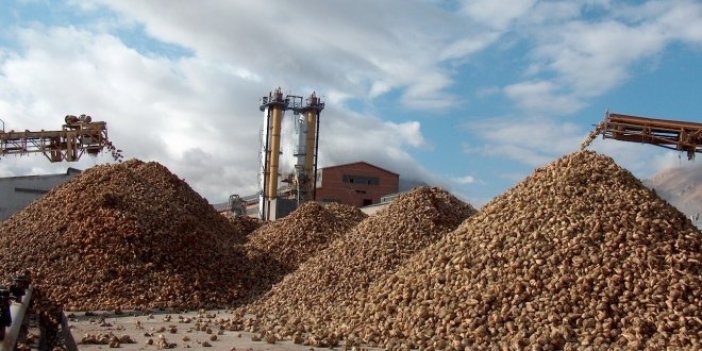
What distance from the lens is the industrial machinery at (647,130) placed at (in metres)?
17.0

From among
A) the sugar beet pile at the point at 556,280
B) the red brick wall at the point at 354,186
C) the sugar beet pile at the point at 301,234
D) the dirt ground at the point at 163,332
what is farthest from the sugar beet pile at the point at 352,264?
the red brick wall at the point at 354,186

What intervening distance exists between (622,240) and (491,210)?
2614 millimetres

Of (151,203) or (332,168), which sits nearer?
(151,203)

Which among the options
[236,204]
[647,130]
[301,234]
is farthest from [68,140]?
[236,204]

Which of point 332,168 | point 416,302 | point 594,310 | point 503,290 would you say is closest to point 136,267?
point 416,302

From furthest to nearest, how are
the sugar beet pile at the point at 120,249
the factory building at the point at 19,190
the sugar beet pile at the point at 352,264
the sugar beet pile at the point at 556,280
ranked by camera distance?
the factory building at the point at 19,190 < the sugar beet pile at the point at 120,249 < the sugar beet pile at the point at 352,264 < the sugar beet pile at the point at 556,280

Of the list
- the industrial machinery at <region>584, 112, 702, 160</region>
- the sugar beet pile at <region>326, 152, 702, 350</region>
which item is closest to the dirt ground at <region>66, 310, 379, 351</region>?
the sugar beet pile at <region>326, 152, 702, 350</region>

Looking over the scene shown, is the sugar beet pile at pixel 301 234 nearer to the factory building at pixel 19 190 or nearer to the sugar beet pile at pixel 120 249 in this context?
the sugar beet pile at pixel 120 249

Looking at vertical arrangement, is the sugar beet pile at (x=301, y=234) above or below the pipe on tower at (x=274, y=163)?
below

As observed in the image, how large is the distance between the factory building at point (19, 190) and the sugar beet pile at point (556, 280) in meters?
26.2

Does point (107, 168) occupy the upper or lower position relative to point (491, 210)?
upper

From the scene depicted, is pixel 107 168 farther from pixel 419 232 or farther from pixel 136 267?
pixel 419 232

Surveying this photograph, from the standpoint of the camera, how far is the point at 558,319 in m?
9.17

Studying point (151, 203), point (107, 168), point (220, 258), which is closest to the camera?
point (220, 258)
